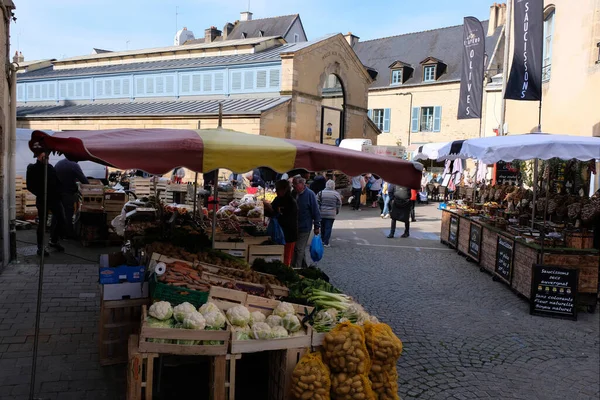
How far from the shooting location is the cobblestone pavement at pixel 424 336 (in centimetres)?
484

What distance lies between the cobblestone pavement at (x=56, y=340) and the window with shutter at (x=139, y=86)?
2089cm

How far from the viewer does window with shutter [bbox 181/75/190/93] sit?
26.1m

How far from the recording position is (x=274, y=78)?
78.6 feet

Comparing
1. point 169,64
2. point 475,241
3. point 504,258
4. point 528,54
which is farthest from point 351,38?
point 504,258

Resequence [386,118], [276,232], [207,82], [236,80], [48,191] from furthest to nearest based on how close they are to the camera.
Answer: [386,118]
[207,82]
[236,80]
[48,191]
[276,232]

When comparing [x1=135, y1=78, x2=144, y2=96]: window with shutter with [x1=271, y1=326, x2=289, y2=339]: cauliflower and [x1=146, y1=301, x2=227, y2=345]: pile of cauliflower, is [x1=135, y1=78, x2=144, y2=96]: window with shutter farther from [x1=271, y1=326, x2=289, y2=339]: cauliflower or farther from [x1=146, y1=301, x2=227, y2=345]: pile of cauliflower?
[x1=271, y1=326, x2=289, y2=339]: cauliflower

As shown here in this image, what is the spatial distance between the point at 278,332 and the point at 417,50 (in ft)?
133

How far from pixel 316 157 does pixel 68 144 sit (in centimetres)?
225

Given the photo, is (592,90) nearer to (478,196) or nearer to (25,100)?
(478,196)

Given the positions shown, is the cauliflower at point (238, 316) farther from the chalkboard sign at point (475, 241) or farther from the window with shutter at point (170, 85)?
the window with shutter at point (170, 85)

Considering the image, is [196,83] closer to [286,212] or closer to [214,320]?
[286,212]

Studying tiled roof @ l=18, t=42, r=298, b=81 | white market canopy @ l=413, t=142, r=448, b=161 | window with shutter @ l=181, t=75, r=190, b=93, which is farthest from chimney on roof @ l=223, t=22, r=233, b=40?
white market canopy @ l=413, t=142, r=448, b=161

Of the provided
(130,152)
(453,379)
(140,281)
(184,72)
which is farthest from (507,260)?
(184,72)

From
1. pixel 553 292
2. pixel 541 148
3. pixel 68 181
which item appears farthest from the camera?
pixel 68 181
